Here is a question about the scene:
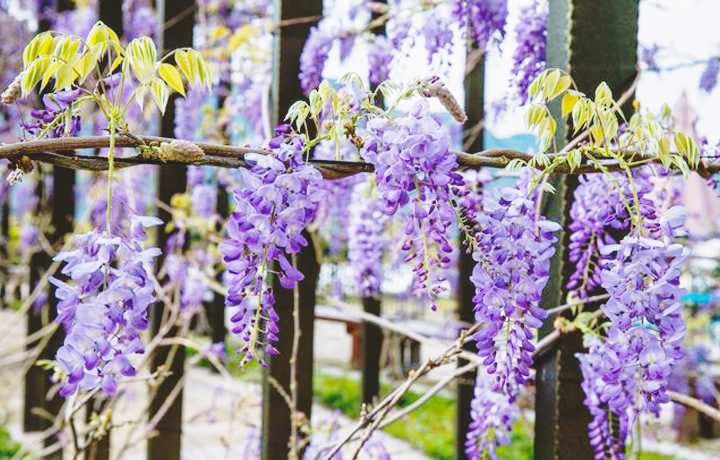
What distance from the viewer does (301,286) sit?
1.67 metres

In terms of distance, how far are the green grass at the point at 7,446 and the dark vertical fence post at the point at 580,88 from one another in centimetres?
262

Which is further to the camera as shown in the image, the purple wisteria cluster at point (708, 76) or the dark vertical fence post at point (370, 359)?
the dark vertical fence post at point (370, 359)

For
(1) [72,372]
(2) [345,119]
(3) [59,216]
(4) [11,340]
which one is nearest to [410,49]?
(2) [345,119]

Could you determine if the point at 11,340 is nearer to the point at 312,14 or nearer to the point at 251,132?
the point at 251,132

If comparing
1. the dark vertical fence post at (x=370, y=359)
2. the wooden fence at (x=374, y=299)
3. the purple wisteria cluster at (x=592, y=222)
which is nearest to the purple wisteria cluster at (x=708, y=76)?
the wooden fence at (x=374, y=299)

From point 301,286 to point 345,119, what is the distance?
2.96ft

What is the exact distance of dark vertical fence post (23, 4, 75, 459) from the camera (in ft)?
9.57

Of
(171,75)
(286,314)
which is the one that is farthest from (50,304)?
(171,75)

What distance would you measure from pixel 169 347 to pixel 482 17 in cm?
127

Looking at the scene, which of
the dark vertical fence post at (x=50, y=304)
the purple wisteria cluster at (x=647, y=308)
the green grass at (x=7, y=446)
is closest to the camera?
the purple wisteria cluster at (x=647, y=308)

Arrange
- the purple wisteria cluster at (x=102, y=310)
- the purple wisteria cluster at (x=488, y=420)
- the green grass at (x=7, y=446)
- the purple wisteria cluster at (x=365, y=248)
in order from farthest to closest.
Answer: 1. the green grass at (x=7, y=446)
2. the purple wisteria cluster at (x=365, y=248)
3. the purple wisteria cluster at (x=488, y=420)
4. the purple wisteria cluster at (x=102, y=310)

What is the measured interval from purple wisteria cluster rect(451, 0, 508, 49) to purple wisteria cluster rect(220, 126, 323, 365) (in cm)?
98

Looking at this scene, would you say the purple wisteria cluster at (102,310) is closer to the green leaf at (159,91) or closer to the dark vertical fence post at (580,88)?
the green leaf at (159,91)

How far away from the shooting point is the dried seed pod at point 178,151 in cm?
74
